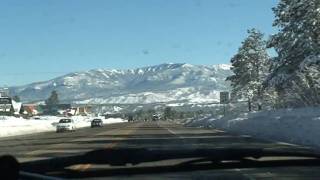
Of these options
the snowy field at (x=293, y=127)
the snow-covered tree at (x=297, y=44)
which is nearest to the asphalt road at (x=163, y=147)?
the snowy field at (x=293, y=127)

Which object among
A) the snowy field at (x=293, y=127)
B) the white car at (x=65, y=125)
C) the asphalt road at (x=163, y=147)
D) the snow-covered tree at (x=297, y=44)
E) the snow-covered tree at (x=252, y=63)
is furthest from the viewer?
the snow-covered tree at (x=252, y=63)

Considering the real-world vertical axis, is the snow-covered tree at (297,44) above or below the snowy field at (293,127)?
above

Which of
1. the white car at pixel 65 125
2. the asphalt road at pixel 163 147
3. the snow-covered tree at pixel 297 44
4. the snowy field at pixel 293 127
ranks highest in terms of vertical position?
the snow-covered tree at pixel 297 44

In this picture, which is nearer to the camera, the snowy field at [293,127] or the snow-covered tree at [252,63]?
the snowy field at [293,127]

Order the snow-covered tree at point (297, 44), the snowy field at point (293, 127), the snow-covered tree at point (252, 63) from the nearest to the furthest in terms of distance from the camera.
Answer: the snowy field at point (293, 127), the snow-covered tree at point (297, 44), the snow-covered tree at point (252, 63)

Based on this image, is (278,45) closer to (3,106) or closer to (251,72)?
(251,72)

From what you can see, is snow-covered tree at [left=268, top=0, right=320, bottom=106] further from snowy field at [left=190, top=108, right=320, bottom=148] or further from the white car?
the white car

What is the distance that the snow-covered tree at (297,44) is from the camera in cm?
5772

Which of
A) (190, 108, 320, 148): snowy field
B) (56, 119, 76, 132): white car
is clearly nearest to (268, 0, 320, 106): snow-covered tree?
(190, 108, 320, 148): snowy field

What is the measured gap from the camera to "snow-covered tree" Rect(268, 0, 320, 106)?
5772 cm

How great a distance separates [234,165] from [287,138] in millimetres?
30977

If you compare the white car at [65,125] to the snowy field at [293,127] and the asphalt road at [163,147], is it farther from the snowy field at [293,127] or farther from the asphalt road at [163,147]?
the asphalt road at [163,147]

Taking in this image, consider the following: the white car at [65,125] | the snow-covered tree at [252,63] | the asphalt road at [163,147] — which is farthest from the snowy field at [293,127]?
the snow-covered tree at [252,63]

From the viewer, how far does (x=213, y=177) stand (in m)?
10.0
